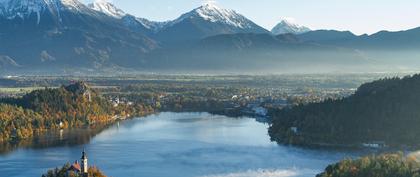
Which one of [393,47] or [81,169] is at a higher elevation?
[393,47]

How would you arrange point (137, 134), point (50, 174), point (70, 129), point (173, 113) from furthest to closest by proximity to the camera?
point (173, 113) < point (70, 129) < point (137, 134) < point (50, 174)

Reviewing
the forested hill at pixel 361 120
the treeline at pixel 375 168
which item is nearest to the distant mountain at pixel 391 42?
the forested hill at pixel 361 120

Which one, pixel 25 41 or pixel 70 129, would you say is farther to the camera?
pixel 25 41

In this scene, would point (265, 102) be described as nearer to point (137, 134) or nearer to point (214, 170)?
point (137, 134)

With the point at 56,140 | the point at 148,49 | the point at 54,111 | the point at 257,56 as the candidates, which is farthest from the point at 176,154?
the point at 148,49

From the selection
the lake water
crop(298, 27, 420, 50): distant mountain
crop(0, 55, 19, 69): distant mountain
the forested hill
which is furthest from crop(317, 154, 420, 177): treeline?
crop(298, 27, 420, 50): distant mountain

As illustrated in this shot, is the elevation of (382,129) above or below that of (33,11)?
below

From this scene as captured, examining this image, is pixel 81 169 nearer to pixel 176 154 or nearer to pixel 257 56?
pixel 176 154

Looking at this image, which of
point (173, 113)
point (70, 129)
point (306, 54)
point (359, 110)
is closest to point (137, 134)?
point (70, 129)
